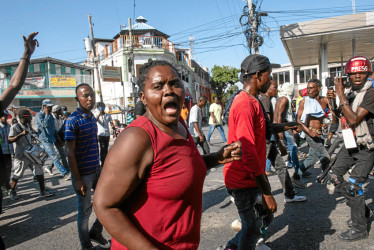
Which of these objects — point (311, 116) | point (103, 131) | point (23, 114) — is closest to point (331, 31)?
point (311, 116)

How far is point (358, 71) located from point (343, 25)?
1217 centimetres

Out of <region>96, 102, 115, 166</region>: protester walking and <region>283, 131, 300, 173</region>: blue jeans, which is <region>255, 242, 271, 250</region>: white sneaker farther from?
<region>96, 102, 115, 166</region>: protester walking

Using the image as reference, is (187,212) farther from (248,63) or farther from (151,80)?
(248,63)

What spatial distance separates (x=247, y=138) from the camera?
237 centimetres

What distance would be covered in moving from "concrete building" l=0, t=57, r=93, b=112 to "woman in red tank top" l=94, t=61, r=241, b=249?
106ft

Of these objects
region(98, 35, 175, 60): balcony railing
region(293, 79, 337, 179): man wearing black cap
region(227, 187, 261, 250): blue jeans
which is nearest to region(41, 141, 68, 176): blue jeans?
region(293, 79, 337, 179): man wearing black cap

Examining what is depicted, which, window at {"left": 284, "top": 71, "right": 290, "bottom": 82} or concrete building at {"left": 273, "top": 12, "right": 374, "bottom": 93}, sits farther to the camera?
window at {"left": 284, "top": 71, "right": 290, "bottom": 82}

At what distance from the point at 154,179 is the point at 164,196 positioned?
9 cm

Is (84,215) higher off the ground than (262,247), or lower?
higher

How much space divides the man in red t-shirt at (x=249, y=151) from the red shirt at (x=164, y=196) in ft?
3.48

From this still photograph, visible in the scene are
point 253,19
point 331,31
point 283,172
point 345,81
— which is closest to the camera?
point 345,81

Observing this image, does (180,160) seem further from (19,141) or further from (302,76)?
(302,76)

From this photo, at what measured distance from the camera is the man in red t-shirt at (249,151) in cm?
236

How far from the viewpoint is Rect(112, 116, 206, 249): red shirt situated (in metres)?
1.32
